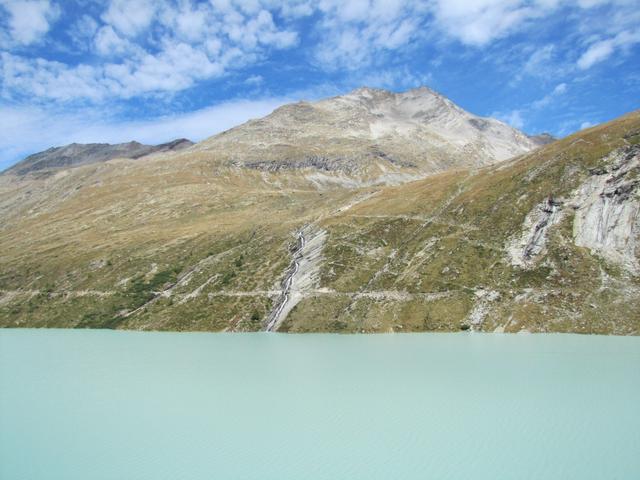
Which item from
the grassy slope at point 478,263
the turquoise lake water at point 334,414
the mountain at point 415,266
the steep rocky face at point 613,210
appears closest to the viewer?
the turquoise lake water at point 334,414

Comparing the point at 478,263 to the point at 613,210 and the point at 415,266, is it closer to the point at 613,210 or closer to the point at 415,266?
the point at 415,266

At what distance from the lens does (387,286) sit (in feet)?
255

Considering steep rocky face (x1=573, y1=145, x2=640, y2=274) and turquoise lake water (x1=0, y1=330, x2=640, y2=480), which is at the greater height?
steep rocky face (x1=573, y1=145, x2=640, y2=274)

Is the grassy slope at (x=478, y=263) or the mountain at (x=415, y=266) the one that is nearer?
the grassy slope at (x=478, y=263)

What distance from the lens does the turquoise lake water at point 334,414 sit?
73.9 ft

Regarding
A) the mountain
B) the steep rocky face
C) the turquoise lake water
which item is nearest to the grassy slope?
the mountain

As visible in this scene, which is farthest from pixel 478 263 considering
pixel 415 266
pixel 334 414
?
pixel 334 414

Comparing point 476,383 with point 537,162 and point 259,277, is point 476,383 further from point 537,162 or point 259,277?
point 537,162

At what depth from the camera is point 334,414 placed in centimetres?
3006

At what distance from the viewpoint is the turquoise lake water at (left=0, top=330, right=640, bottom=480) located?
2253cm

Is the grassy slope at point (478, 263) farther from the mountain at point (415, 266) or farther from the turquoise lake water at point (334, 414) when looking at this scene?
the turquoise lake water at point (334, 414)

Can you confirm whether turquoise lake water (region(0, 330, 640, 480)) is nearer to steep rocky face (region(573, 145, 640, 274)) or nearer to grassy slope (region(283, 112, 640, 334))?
grassy slope (region(283, 112, 640, 334))

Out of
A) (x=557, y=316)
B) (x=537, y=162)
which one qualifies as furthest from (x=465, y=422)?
(x=537, y=162)

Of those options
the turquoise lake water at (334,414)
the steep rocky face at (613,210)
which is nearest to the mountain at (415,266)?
the steep rocky face at (613,210)
